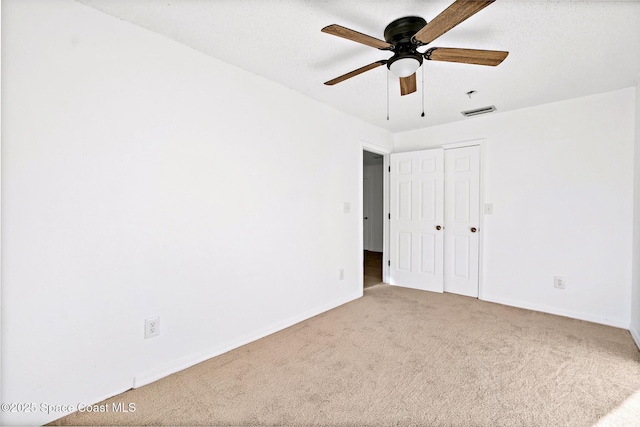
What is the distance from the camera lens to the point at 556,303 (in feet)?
10.7

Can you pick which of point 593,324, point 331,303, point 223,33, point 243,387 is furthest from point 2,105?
point 593,324

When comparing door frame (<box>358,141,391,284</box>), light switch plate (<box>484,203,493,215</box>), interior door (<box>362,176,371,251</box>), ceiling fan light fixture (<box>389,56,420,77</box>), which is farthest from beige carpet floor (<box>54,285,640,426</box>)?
interior door (<box>362,176,371,251</box>)

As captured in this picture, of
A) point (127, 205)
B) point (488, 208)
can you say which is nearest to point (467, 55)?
point (127, 205)

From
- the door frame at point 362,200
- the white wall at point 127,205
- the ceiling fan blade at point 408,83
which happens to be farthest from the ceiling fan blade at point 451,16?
the door frame at point 362,200

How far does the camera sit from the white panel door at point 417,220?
4.05 meters

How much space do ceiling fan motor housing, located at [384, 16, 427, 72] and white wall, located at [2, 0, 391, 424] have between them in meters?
1.29

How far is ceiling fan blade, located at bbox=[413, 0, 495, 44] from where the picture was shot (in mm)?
1323

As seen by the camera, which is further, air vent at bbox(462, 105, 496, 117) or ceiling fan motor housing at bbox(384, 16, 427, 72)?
air vent at bbox(462, 105, 496, 117)

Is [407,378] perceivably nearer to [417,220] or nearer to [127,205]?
[127,205]

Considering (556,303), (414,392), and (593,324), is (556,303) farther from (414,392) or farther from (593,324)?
(414,392)

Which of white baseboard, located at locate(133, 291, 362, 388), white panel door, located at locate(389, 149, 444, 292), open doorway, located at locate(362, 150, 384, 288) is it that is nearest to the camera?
white baseboard, located at locate(133, 291, 362, 388)

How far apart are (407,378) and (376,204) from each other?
5.82 meters

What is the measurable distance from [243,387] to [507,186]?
11.6ft

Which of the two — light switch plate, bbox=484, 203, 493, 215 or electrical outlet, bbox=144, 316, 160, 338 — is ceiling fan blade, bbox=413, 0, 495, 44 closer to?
electrical outlet, bbox=144, 316, 160, 338
